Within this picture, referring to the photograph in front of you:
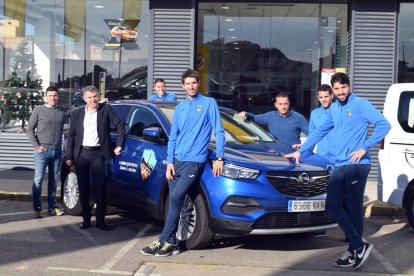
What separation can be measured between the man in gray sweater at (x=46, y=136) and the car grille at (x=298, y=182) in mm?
3359

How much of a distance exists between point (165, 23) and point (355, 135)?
24.1 ft

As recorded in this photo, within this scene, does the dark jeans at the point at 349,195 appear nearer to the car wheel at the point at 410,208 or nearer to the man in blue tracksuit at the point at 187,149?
the man in blue tracksuit at the point at 187,149

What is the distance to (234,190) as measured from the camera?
20.0 ft

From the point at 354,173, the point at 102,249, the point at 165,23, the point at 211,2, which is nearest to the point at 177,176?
the point at 102,249

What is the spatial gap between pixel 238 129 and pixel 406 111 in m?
2.21

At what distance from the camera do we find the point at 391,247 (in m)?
7.04

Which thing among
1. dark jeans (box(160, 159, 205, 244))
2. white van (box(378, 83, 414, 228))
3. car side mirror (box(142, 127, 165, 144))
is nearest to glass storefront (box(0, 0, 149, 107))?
car side mirror (box(142, 127, 165, 144))

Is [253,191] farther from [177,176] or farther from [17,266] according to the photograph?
[17,266]

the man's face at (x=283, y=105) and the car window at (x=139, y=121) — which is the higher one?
the man's face at (x=283, y=105)

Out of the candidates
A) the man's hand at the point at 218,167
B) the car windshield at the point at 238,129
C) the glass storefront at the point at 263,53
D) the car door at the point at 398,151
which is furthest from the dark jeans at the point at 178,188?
the glass storefront at the point at 263,53

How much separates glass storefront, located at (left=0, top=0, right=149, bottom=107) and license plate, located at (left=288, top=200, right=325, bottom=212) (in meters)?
7.23

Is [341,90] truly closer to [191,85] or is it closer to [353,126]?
[353,126]

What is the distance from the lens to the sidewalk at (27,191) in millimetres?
9242

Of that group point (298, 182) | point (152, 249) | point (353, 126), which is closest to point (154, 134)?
point (152, 249)
